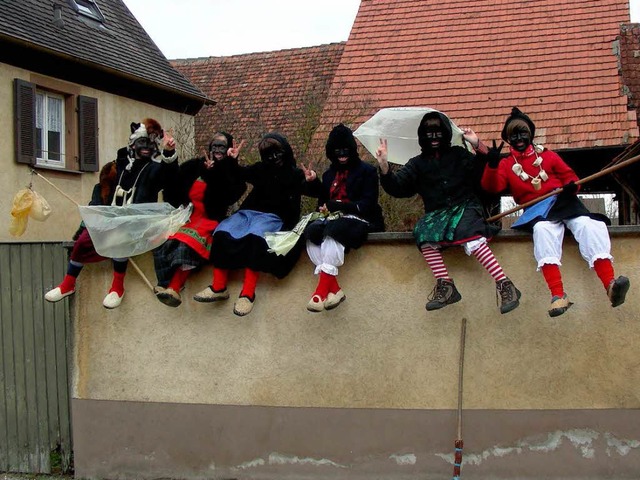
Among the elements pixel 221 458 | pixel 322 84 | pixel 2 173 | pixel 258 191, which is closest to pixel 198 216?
pixel 258 191

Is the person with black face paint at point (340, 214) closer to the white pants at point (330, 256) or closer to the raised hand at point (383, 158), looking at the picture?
the white pants at point (330, 256)

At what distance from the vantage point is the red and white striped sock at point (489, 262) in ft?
17.8

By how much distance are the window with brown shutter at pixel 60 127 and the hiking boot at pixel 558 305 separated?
892 cm

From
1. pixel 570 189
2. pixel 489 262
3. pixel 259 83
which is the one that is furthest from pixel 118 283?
pixel 259 83

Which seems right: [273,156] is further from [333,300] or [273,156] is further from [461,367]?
[461,367]

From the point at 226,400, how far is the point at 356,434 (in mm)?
1043

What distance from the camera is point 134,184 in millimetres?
6598

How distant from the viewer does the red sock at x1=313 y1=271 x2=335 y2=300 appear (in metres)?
5.82

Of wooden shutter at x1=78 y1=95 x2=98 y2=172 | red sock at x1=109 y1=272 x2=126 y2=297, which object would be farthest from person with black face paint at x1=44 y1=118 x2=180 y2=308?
wooden shutter at x1=78 y1=95 x2=98 y2=172

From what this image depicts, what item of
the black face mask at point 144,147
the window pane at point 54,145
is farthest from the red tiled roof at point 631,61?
the black face mask at point 144,147

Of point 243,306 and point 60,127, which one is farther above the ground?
point 60,127

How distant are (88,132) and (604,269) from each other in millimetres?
9886

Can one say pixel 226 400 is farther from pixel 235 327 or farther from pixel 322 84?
pixel 322 84

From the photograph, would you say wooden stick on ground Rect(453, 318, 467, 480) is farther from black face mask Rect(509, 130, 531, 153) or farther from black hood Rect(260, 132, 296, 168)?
black hood Rect(260, 132, 296, 168)
